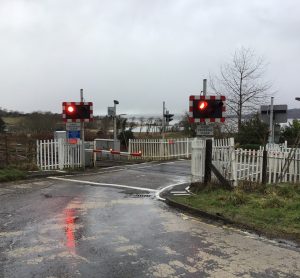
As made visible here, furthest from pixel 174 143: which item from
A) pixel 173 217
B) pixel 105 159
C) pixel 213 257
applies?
pixel 213 257

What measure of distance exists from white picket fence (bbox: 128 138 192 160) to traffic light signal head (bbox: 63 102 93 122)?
359 inches

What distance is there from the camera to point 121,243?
6.87m

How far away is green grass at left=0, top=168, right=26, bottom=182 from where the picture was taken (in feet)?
48.3

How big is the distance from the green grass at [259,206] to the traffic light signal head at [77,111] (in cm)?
809

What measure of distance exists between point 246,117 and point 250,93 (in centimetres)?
179

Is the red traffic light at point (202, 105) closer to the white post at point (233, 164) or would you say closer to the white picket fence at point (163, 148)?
the white post at point (233, 164)

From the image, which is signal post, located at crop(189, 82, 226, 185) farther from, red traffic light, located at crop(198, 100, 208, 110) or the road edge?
the road edge

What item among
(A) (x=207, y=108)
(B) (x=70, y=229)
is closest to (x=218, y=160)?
(A) (x=207, y=108)

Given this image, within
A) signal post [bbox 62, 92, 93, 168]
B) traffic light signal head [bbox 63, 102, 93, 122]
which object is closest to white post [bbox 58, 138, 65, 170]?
signal post [bbox 62, 92, 93, 168]

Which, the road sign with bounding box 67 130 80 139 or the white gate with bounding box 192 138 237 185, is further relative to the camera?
the road sign with bounding box 67 130 80 139

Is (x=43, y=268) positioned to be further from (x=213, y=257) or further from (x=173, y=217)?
(x=173, y=217)

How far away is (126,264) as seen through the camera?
19.0ft

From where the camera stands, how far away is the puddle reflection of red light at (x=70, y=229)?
22.0ft

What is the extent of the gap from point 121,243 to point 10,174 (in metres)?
9.28
